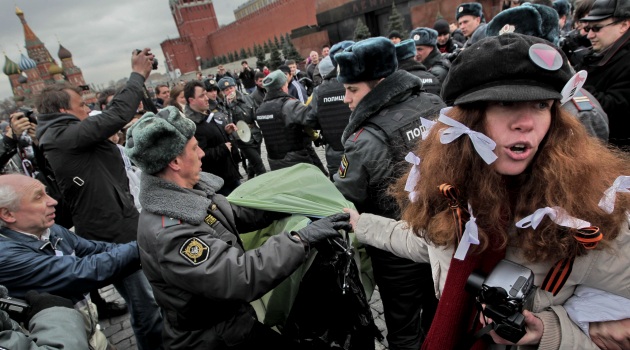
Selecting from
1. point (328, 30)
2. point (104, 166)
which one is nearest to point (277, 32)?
point (328, 30)

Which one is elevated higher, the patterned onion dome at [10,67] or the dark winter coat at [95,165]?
the patterned onion dome at [10,67]

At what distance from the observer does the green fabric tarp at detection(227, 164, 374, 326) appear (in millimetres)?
2107

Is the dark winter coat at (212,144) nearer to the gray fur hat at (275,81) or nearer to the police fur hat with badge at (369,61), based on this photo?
the gray fur hat at (275,81)

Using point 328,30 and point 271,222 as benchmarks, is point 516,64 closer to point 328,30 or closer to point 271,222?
point 271,222

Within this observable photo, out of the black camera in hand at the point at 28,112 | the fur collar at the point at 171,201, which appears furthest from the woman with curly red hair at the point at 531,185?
Answer: the black camera in hand at the point at 28,112

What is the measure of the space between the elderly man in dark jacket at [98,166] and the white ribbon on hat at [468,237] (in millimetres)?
2832

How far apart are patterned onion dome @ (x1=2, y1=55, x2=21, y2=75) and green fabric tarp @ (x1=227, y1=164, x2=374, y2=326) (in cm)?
8413

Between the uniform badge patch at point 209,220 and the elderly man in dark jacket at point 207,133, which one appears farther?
the elderly man in dark jacket at point 207,133

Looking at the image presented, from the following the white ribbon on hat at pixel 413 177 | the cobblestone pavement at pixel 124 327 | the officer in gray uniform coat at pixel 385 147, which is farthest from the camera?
the cobblestone pavement at pixel 124 327

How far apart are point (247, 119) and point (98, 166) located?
3.98 metres

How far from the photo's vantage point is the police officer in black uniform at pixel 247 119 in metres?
6.41

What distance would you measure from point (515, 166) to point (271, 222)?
1566mm

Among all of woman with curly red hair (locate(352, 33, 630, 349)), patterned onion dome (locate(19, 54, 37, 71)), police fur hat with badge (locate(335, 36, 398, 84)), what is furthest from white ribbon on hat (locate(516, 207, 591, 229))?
patterned onion dome (locate(19, 54, 37, 71))

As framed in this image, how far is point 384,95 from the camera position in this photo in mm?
2252
